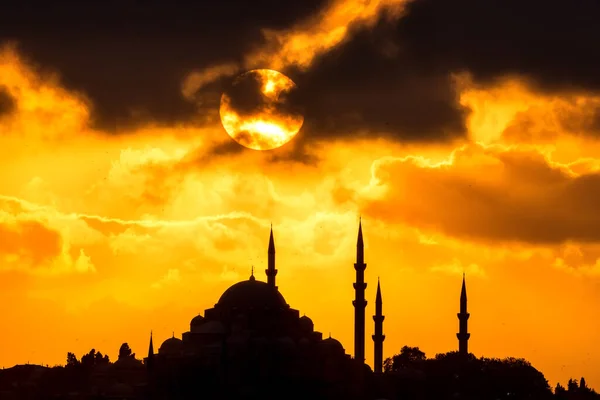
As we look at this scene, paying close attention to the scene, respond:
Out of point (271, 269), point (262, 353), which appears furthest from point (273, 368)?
point (271, 269)

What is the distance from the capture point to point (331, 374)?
101 metres

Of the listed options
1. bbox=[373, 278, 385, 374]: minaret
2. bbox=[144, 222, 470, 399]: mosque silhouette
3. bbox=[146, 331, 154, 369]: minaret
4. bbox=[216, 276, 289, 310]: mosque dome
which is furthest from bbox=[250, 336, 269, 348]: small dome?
bbox=[373, 278, 385, 374]: minaret

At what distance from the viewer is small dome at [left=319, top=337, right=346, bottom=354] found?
103875mm

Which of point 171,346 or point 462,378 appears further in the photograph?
point 462,378

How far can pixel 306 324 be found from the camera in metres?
109

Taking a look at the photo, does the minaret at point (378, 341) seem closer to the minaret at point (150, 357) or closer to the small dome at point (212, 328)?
the small dome at point (212, 328)

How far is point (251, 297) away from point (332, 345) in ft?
18.8

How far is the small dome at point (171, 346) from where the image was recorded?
10425 centimetres

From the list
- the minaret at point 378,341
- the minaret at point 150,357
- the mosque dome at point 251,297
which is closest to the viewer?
the minaret at point 150,357

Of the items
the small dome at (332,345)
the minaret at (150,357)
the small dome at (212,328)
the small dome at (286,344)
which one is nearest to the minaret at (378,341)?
the small dome at (332,345)

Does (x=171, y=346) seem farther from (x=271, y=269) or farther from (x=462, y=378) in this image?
(x=462, y=378)

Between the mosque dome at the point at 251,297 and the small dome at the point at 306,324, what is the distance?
1649mm

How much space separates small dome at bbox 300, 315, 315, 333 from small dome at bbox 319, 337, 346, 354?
2.91 m

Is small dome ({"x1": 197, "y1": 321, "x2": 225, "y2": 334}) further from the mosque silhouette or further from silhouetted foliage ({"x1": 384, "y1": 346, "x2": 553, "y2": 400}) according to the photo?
silhouetted foliage ({"x1": 384, "y1": 346, "x2": 553, "y2": 400})
